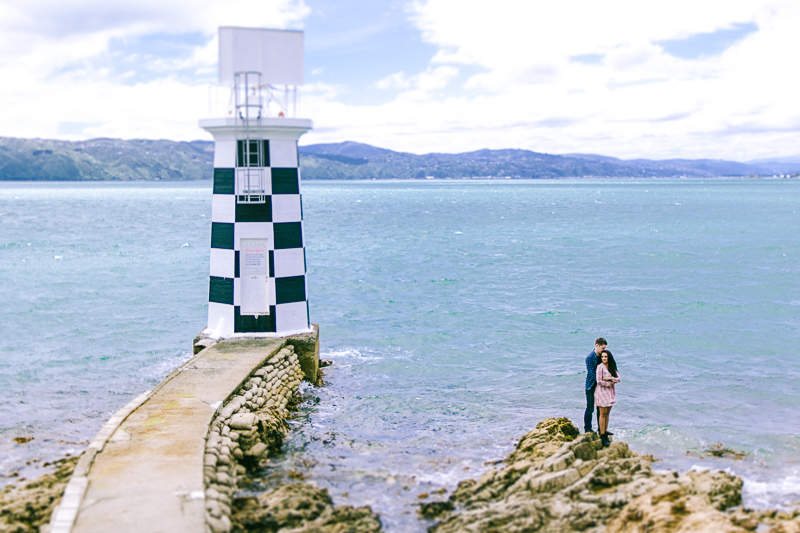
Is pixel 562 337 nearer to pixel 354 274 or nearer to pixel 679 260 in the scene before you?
pixel 354 274

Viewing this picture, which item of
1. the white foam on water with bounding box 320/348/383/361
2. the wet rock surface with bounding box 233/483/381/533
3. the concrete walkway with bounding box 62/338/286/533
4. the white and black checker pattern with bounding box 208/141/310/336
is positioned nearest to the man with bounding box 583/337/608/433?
the wet rock surface with bounding box 233/483/381/533

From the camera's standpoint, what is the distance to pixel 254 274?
38.4ft

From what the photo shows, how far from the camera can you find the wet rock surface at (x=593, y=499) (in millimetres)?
6227

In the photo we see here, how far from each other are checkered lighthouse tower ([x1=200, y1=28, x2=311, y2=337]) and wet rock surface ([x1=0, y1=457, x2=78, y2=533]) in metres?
4.78

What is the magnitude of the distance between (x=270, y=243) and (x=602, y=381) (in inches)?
225

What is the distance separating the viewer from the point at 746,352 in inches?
614

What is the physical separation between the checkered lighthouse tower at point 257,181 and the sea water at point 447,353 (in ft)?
6.64

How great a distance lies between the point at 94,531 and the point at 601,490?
15.8 ft

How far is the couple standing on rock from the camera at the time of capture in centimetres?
951

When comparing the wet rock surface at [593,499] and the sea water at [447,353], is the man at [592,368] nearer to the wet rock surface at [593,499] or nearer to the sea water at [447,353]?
the sea water at [447,353]

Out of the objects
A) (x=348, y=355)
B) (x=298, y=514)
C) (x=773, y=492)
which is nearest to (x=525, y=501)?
(x=298, y=514)

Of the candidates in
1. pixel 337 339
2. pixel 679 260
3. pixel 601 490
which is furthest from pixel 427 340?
pixel 679 260

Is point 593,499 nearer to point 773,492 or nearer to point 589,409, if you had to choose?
point 773,492

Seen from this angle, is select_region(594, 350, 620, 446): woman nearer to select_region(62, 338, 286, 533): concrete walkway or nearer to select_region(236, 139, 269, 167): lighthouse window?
select_region(62, 338, 286, 533): concrete walkway
